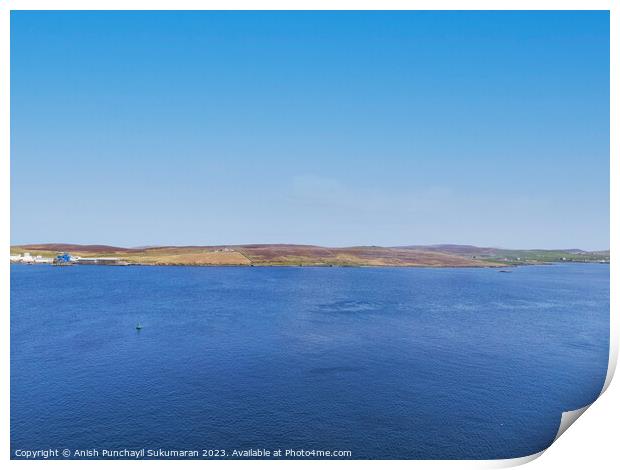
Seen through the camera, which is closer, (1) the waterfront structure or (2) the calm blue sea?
(2) the calm blue sea

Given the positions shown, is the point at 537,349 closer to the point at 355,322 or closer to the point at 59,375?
the point at 355,322

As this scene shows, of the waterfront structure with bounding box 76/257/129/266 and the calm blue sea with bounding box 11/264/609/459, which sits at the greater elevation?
the waterfront structure with bounding box 76/257/129/266

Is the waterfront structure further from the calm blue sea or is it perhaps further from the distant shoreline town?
the calm blue sea

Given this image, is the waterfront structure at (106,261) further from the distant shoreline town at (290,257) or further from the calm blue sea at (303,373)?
the calm blue sea at (303,373)

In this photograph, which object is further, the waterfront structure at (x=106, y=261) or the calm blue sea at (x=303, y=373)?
the waterfront structure at (x=106, y=261)

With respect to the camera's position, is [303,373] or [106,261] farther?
[106,261]

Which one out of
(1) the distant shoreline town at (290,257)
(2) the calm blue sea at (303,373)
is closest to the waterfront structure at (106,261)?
(1) the distant shoreline town at (290,257)

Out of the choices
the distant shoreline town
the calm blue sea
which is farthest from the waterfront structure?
the calm blue sea

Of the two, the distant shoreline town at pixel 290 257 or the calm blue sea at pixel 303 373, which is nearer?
the calm blue sea at pixel 303 373

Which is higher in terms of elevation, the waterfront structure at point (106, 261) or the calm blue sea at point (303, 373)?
the waterfront structure at point (106, 261)
